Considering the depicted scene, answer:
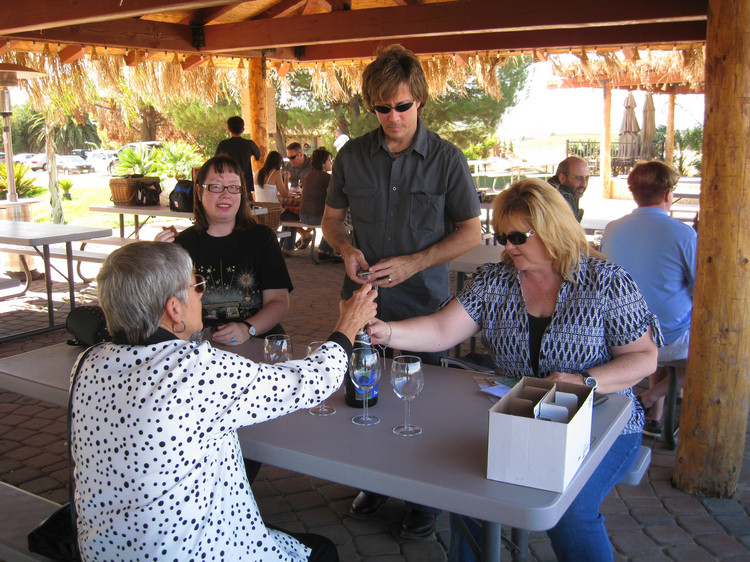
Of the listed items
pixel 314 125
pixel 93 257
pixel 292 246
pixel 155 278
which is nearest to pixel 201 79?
pixel 292 246

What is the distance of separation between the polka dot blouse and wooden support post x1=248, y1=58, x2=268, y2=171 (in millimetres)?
8929

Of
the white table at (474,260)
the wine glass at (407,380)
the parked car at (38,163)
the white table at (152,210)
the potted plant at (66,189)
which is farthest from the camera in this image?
the parked car at (38,163)

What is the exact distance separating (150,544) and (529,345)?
1.38m

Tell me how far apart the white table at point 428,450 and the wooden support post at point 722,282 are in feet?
4.36

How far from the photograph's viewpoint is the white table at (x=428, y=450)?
149 cm

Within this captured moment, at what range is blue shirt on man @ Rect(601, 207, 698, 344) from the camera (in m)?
3.67

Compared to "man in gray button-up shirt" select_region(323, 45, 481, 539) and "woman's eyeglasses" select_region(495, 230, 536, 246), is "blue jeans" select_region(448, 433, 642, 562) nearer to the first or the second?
"woman's eyeglasses" select_region(495, 230, 536, 246)

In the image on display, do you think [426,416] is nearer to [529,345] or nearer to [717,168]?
[529,345]

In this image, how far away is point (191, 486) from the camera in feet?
5.19

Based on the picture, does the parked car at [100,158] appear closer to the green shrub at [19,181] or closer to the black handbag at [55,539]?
the green shrub at [19,181]

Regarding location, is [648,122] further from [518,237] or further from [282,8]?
[518,237]

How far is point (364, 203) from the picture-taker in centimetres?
305

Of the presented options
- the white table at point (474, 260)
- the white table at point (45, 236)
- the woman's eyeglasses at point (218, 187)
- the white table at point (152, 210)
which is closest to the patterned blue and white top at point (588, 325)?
the woman's eyeglasses at point (218, 187)

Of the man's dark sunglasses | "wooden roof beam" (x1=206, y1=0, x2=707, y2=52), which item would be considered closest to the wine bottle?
the man's dark sunglasses
